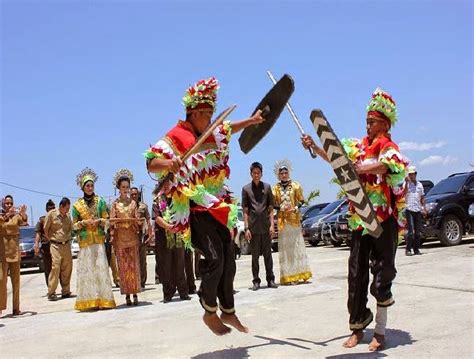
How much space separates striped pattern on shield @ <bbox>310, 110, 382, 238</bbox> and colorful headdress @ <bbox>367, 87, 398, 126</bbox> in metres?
0.57

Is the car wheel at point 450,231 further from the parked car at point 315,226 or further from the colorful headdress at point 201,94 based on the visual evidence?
the colorful headdress at point 201,94

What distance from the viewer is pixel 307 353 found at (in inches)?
179

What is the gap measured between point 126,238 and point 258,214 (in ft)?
7.63

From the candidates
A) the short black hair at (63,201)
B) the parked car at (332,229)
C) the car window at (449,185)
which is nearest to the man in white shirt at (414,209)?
the car window at (449,185)

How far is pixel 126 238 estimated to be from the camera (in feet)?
28.1

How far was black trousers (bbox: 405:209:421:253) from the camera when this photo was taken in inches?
476

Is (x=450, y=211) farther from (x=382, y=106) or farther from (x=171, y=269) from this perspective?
(x=382, y=106)

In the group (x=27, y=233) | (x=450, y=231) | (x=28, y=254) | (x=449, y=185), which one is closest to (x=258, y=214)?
(x=450, y=231)

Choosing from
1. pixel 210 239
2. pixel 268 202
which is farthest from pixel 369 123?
pixel 268 202

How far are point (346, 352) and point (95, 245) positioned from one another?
17.0 feet

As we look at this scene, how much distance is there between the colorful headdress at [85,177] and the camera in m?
8.70

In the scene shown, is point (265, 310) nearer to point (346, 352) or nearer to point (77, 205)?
point (346, 352)

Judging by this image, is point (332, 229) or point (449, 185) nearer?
point (449, 185)

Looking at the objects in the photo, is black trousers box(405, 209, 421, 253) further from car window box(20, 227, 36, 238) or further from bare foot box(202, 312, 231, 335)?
car window box(20, 227, 36, 238)
